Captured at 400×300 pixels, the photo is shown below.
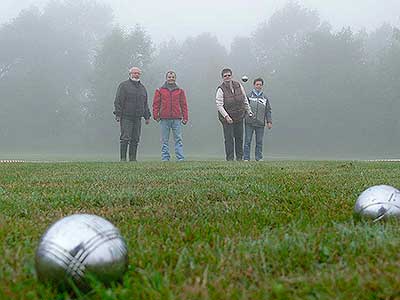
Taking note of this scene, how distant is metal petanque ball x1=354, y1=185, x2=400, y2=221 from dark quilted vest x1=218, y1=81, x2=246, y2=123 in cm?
898

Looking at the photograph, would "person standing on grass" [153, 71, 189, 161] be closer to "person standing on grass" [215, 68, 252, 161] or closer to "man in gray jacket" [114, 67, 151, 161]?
"man in gray jacket" [114, 67, 151, 161]

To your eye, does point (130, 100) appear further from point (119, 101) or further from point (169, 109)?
point (169, 109)

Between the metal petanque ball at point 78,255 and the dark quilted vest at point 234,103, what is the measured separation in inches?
399

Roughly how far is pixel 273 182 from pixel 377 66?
126 feet

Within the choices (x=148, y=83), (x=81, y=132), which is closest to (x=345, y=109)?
(x=148, y=83)

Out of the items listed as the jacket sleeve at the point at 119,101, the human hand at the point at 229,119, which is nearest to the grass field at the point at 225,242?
the human hand at the point at 229,119

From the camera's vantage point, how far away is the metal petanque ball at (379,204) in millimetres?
3016

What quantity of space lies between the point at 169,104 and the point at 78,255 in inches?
427

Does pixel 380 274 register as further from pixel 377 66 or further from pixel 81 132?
pixel 81 132

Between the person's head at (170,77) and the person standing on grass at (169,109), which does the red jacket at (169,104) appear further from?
the person's head at (170,77)

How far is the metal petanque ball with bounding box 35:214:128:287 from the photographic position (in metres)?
1.88

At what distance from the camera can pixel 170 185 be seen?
213 inches

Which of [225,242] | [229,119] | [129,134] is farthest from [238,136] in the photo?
[225,242]

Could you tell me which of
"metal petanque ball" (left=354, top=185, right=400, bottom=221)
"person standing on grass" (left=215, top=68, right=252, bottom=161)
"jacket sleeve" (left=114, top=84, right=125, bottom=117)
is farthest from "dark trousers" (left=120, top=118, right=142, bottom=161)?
"metal petanque ball" (left=354, top=185, right=400, bottom=221)
